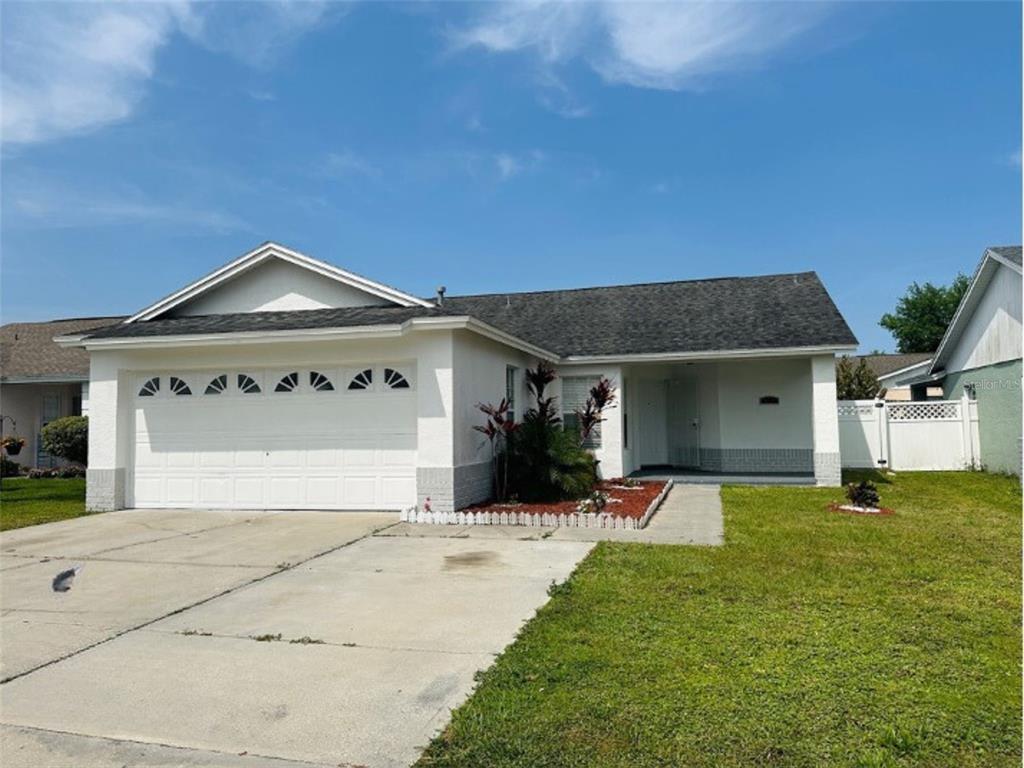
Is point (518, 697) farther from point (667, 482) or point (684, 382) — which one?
point (684, 382)

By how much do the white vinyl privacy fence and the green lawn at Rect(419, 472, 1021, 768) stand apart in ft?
34.5

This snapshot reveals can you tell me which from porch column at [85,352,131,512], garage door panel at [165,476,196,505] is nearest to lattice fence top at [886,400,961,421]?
garage door panel at [165,476,196,505]

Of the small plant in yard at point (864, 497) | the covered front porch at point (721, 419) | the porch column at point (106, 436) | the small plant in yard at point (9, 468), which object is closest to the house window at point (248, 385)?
the porch column at point (106, 436)

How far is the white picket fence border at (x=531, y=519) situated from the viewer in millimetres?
9664


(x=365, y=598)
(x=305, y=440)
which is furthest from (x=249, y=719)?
(x=305, y=440)

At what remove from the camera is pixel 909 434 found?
1750 centimetres

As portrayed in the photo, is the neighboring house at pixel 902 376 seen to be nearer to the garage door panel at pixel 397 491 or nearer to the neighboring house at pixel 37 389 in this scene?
the garage door panel at pixel 397 491

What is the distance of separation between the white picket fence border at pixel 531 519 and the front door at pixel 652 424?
302 inches

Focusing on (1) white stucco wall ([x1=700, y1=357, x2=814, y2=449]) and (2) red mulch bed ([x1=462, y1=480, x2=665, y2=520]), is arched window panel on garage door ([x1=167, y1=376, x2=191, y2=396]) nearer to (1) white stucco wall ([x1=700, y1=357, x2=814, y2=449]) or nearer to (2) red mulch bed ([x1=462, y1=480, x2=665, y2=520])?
(2) red mulch bed ([x1=462, y1=480, x2=665, y2=520])

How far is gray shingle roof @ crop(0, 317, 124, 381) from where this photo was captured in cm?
2045

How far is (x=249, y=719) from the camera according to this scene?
3602mm

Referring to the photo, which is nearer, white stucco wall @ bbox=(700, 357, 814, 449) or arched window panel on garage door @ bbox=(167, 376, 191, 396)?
arched window panel on garage door @ bbox=(167, 376, 191, 396)

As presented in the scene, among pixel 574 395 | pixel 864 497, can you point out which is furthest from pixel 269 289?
pixel 864 497

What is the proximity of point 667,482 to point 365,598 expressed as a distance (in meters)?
10.1
